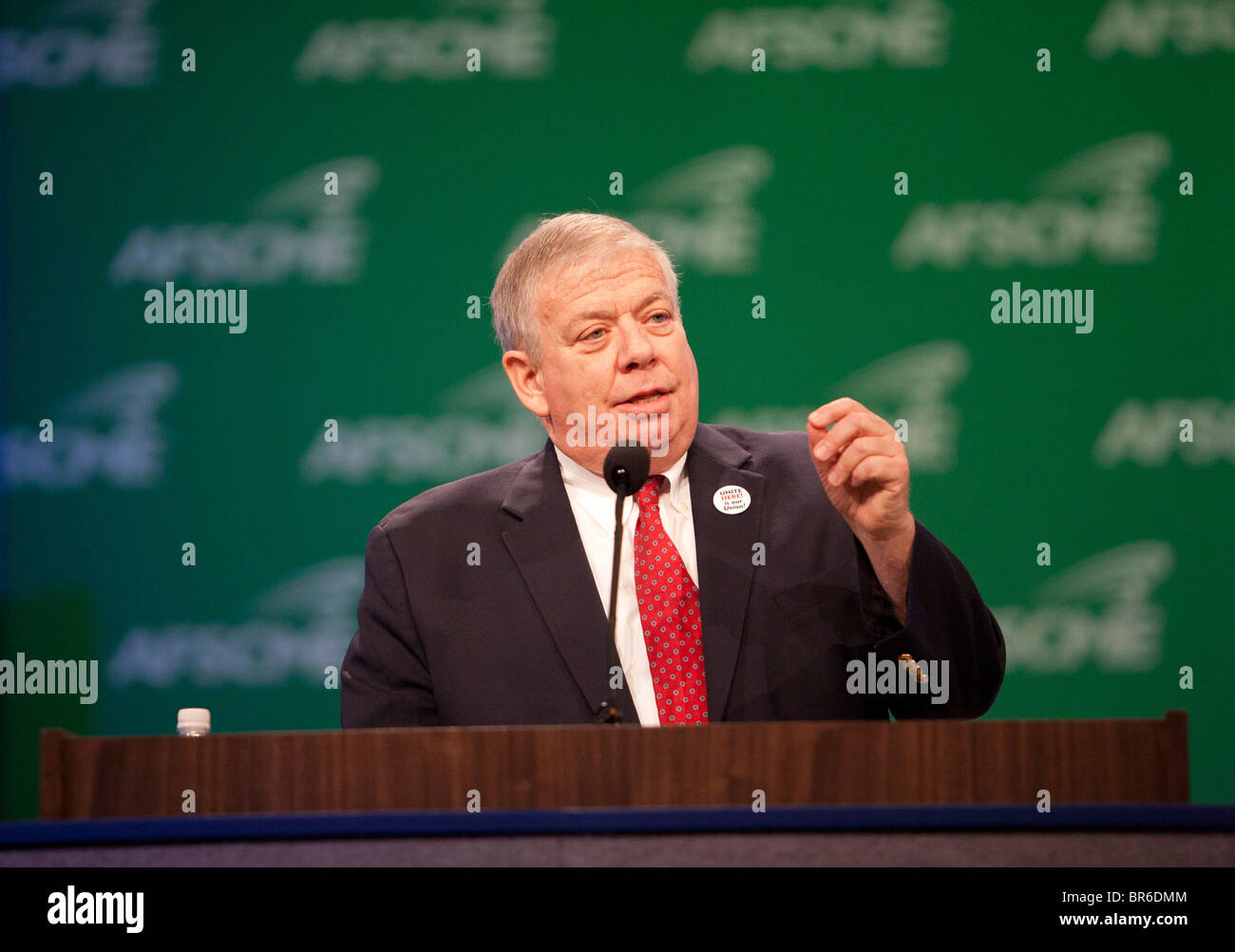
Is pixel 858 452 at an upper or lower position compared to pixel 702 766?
upper

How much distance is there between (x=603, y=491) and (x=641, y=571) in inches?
9.5

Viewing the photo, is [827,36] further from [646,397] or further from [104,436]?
[104,436]

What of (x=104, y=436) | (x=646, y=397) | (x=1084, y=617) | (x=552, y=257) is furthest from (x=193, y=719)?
(x=1084, y=617)

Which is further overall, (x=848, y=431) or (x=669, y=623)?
(x=669, y=623)

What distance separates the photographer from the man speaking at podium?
2215 millimetres

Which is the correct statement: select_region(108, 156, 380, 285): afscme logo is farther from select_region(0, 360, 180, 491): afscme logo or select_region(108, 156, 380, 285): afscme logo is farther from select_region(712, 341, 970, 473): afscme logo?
select_region(712, 341, 970, 473): afscme logo

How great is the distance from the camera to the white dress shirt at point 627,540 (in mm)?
2336

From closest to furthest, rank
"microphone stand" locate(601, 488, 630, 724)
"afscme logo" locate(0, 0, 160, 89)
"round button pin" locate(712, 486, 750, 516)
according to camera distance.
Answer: "microphone stand" locate(601, 488, 630, 724) → "round button pin" locate(712, 486, 750, 516) → "afscme logo" locate(0, 0, 160, 89)

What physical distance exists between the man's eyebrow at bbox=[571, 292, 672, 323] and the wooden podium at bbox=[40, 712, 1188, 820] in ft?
3.80

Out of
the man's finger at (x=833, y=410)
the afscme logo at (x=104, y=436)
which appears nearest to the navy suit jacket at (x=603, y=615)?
the man's finger at (x=833, y=410)

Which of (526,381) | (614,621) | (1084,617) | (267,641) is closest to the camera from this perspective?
(614,621)

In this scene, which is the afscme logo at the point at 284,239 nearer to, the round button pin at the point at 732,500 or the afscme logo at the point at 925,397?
the afscme logo at the point at 925,397

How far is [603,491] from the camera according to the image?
A: 259 centimetres

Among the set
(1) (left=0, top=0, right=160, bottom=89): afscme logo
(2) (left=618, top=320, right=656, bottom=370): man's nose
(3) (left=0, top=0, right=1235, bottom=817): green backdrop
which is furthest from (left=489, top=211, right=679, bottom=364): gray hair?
(1) (left=0, top=0, right=160, bottom=89): afscme logo
